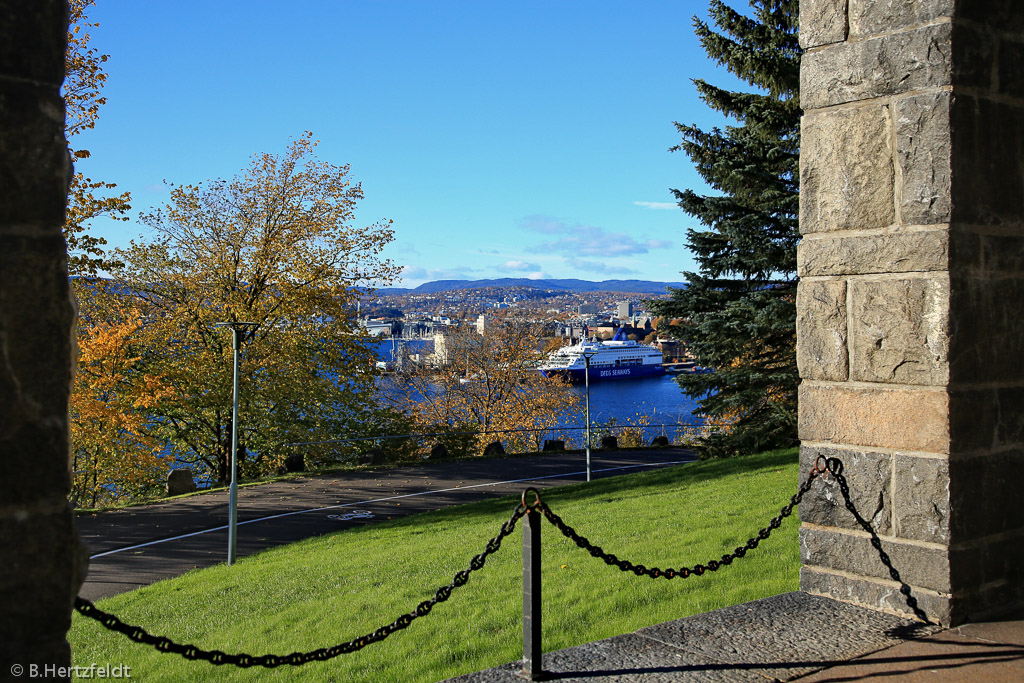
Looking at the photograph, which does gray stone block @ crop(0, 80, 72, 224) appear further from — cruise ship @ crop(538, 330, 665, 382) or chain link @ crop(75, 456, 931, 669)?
cruise ship @ crop(538, 330, 665, 382)

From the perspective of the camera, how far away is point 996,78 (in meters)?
4.80

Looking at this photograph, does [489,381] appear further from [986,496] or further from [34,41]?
[34,41]

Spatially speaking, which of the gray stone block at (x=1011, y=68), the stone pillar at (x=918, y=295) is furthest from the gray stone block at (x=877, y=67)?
the gray stone block at (x=1011, y=68)

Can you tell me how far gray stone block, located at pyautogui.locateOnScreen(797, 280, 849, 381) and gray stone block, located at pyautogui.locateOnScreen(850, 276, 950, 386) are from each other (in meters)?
0.07

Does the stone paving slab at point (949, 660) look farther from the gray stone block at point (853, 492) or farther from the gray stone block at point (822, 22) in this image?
the gray stone block at point (822, 22)

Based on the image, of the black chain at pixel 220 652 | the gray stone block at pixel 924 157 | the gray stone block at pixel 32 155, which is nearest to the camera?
the gray stone block at pixel 32 155

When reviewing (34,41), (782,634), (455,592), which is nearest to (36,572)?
(34,41)

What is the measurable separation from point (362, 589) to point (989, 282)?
6.72 metres

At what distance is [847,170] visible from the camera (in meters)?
5.06

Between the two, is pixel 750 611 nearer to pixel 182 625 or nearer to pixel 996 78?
pixel 996 78

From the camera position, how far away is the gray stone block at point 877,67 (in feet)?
15.2

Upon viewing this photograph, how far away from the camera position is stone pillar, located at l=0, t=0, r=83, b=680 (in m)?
2.58

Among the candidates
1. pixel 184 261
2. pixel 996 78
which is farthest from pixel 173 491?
pixel 996 78

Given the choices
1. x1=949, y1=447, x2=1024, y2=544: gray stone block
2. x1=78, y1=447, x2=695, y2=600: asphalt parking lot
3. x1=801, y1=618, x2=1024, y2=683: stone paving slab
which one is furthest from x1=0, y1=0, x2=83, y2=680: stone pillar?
x1=78, y1=447, x2=695, y2=600: asphalt parking lot
